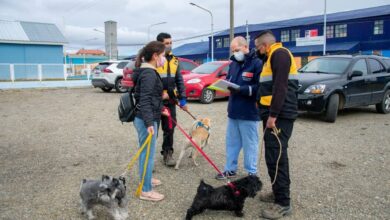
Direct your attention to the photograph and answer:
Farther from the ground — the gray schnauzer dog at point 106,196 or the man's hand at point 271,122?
the man's hand at point 271,122

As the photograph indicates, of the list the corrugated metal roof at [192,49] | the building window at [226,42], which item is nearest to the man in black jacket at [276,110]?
the building window at [226,42]

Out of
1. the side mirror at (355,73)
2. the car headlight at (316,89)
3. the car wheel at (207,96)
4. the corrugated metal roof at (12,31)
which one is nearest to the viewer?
the car headlight at (316,89)

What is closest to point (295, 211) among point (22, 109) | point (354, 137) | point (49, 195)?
point (49, 195)

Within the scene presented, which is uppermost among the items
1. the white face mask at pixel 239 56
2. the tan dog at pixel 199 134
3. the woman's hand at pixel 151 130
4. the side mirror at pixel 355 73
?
the white face mask at pixel 239 56

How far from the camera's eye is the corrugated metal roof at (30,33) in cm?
2781

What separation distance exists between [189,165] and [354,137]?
4.12m

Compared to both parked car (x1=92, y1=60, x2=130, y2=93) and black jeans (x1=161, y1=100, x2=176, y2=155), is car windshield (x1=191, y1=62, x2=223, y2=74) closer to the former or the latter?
parked car (x1=92, y1=60, x2=130, y2=93)

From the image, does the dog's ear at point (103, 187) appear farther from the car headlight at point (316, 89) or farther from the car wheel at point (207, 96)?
the car wheel at point (207, 96)

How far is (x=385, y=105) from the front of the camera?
10406 millimetres

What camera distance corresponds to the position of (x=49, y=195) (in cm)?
414

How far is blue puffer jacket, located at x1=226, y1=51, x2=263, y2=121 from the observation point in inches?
164

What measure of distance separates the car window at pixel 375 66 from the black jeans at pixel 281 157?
25.0ft

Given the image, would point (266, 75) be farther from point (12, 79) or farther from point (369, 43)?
point (369, 43)

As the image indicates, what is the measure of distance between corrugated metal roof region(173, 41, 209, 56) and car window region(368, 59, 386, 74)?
3976cm
